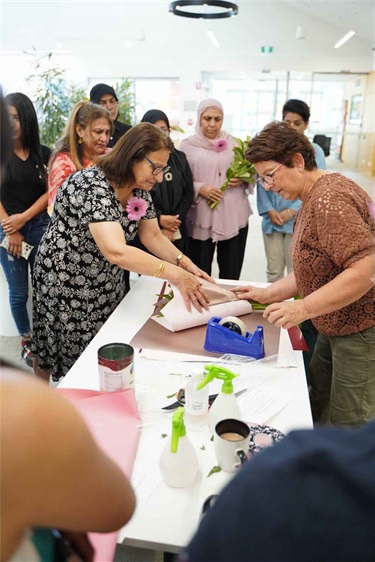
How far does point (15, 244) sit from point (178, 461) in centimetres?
223

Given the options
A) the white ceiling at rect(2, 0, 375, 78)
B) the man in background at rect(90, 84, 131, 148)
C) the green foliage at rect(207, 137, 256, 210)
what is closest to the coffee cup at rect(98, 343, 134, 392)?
the green foliage at rect(207, 137, 256, 210)

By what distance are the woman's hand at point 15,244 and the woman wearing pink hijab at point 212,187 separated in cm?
118

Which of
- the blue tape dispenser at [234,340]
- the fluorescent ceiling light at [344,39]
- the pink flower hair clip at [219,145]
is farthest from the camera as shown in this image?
the fluorescent ceiling light at [344,39]

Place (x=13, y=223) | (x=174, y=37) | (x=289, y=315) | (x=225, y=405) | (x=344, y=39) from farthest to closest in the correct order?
(x=174, y=37), (x=344, y=39), (x=13, y=223), (x=289, y=315), (x=225, y=405)

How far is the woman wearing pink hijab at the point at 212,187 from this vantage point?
3164 mm

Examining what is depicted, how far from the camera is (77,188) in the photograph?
1.76 m

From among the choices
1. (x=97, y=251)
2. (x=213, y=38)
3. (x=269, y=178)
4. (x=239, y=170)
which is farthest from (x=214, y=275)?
(x=213, y=38)

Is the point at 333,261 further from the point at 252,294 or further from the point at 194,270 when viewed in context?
the point at 194,270

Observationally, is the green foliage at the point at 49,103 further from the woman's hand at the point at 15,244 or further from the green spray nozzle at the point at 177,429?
the green spray nozzle at the point at 177,429

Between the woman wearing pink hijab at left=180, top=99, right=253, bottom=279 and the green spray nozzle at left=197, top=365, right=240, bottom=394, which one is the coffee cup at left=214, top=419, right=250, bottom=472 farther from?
the woman wearing pink hijab at left=180, top=99, right=253, bottom=279

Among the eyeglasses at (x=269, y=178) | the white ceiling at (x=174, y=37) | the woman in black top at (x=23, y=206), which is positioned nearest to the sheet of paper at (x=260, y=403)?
the eyeglasses at (x=269, y=178)

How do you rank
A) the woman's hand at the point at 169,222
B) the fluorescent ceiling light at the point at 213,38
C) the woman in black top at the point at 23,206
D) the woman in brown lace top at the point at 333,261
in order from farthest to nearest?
the fluorescent ceiling light at the point at 213,38
the woman's hand at the point at 169,222
the woman in black top at the point at 23,206
the woman in brown lace top at the point at 333,261

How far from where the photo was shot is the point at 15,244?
2828 millimetres

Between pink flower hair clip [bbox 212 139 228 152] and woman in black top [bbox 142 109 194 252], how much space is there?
0.80ft
